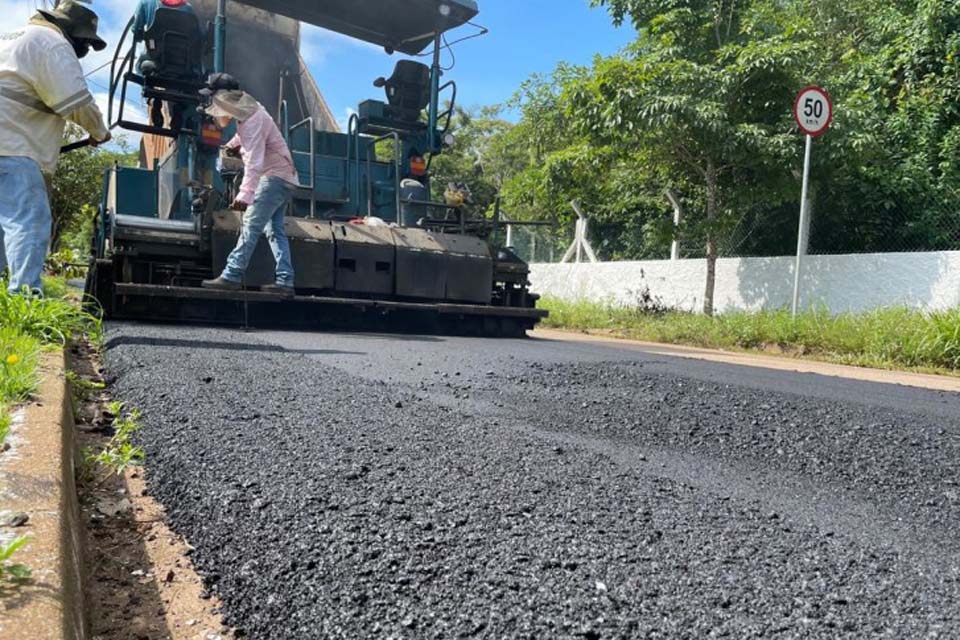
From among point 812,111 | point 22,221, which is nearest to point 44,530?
point 22,221

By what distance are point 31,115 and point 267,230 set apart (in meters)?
2.18

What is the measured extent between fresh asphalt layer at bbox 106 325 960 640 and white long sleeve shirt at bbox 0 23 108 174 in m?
1.39

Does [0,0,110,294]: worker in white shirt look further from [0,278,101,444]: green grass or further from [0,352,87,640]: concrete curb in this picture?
[0,352,87,640]: concrete curb

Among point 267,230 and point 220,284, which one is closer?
point 220,284

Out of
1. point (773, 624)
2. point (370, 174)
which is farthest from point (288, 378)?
point (370, 174)

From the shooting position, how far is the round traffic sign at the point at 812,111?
8.59 metres

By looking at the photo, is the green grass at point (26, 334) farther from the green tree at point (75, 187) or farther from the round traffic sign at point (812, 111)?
the green tree at point (75, 187)

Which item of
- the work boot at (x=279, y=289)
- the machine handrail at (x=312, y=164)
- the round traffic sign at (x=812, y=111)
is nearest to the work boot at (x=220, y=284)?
the work boot at (x=279, y=289)

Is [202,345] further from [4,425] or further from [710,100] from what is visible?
[710,100]

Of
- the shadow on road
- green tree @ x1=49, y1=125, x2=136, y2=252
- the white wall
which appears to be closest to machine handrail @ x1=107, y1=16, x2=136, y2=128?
the shadow on road

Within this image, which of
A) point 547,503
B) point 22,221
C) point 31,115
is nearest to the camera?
point 547,503

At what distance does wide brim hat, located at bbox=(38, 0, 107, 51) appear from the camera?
4.36 m

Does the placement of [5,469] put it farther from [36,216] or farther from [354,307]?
[354,307]

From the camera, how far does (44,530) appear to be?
1.41 m
